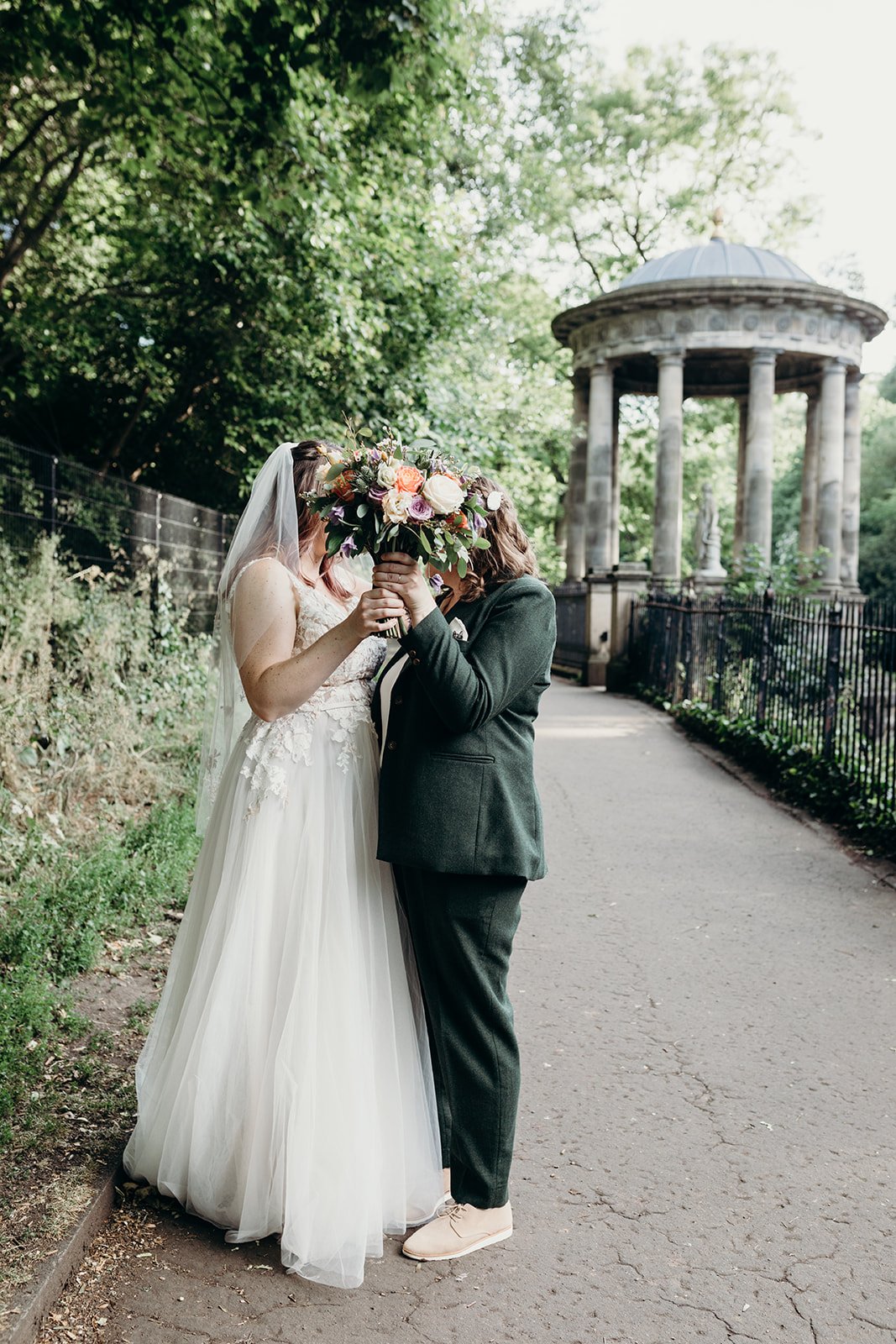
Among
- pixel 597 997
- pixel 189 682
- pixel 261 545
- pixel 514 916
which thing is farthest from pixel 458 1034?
pixel 189 682

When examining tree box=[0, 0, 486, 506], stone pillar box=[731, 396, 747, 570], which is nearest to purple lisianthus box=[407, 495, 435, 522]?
tree box=[0, 0, 486, 506]

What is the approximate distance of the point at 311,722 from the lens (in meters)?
3.28

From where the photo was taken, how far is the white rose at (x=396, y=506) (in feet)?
8.86

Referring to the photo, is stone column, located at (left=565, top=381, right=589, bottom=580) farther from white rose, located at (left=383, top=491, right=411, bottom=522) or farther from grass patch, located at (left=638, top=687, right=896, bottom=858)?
white rose, located at (left=383, top=491, right=411, bottom=522)

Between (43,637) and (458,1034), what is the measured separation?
517 cm

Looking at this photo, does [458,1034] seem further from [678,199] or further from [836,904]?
[678,199]

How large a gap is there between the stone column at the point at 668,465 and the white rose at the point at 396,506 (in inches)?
996

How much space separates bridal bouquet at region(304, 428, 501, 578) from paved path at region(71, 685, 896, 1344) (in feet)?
5.96

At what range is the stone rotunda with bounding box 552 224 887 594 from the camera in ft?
90.2

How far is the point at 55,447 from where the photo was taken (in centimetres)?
1834

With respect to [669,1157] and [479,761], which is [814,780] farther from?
[479,761]

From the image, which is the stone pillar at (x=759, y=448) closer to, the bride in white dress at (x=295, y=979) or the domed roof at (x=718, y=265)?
the domed roof at (x=718, y=265)

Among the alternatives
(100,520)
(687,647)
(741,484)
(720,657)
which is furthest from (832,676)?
(741,484)

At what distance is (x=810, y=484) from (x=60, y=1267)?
102 ft
